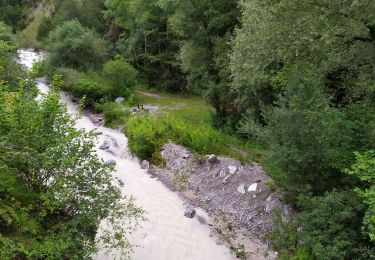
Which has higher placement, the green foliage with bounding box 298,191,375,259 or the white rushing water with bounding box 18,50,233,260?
the green foliage with bounding box 298,191,375,259

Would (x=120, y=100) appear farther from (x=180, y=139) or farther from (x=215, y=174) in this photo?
(x=215, y=174)

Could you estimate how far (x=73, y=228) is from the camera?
26.3 ft

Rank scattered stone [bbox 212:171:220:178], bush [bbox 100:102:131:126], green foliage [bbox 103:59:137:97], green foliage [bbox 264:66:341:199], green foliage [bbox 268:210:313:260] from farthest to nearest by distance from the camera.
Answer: green foliage [bbox 103:59:137:97] < bush [bbox 100:102:131:126] < scattered stone [bbox 212:171:220:178] < green foliage [bbox 268:210:313:260] < green foliage [bbox 264:66:341:199]

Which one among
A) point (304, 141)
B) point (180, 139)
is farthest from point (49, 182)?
point (180, 139)

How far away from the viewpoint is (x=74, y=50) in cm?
3425

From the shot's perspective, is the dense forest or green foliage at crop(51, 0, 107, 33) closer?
the dense forest

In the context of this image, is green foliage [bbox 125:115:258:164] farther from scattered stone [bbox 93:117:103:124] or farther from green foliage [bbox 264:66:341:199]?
scattered stone [bbox 93:117:103:124]

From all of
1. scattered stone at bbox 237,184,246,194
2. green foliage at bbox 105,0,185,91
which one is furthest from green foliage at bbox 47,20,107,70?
scattered stone at bbox 237,184,246,194

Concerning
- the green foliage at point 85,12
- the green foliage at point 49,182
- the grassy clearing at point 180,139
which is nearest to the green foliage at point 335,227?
the green foliage at point 49,182

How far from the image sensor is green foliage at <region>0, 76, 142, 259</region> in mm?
7887

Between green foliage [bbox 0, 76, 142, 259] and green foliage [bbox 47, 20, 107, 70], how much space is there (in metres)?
26.2

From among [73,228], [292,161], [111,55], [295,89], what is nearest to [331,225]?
[292,161]

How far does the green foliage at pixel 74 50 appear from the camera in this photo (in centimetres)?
3419

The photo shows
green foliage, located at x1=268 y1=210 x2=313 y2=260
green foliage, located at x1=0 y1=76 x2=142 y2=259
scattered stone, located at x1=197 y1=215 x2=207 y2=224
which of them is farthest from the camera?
scattered stone, located at x1=197 y1=215 x2=207 y2=224
